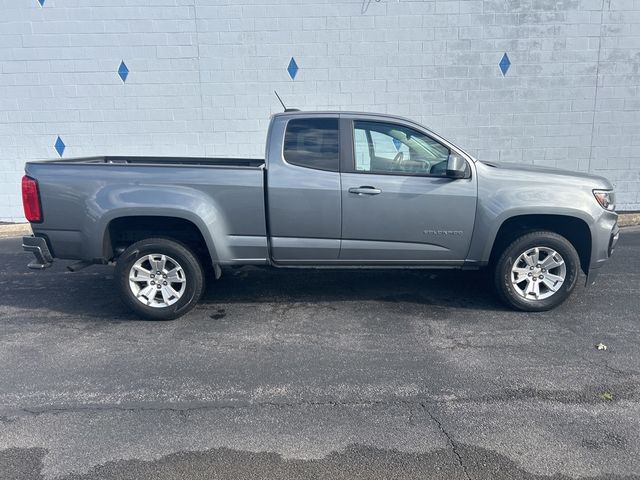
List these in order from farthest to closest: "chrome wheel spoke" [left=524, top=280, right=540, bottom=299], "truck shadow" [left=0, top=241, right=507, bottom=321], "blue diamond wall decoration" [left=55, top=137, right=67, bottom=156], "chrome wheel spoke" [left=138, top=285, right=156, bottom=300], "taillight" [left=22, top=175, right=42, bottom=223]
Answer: "blue diamond wall decoration" [left=55, top=137, right=67, bottom=156], "truck shadow" [left=0, top=241, right=507, bottom=321], "chrome wheel spoke" [left=524, top=280, right=540, bottom=299], "chrome wheel spoke" [left=138, top=285, right=156, bottom=300], "taillight" [left=22, top=175, right=42, bottom=223]

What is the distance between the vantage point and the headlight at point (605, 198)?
16.4ft

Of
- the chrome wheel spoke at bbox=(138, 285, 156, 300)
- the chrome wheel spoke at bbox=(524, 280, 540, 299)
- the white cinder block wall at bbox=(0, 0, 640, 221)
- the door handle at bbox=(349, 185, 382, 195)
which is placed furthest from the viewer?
the white cinder block wall at bbox=(0, 0, 640, 221)

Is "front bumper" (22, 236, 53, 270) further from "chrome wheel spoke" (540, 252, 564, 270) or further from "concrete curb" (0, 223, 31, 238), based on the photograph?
"concrete curb" (0, 223, 31, 238)

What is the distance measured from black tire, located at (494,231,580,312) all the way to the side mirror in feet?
2.87

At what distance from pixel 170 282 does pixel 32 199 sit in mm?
1464

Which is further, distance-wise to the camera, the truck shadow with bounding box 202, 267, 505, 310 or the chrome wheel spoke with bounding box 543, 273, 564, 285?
the truck shadow with bounding box 202, 267, 505, 310

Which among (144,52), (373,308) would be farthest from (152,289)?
(144,52)

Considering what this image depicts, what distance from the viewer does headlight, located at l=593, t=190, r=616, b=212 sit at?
5.00m

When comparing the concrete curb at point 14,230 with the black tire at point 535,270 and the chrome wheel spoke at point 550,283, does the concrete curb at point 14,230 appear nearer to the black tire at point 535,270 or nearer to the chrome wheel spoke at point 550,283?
the black tire at point 535,270

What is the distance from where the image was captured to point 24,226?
9570 millimetres

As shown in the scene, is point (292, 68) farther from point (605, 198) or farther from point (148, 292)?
point (605, 198)

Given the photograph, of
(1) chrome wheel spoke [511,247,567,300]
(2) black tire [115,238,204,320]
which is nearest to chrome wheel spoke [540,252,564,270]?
(1) chrome wheel spoke [511,247,567,300]

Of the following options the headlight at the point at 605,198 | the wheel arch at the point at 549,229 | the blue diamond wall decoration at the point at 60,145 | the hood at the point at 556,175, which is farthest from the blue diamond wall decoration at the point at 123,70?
the headlight at the point at 605,198

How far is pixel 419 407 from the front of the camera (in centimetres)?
345
